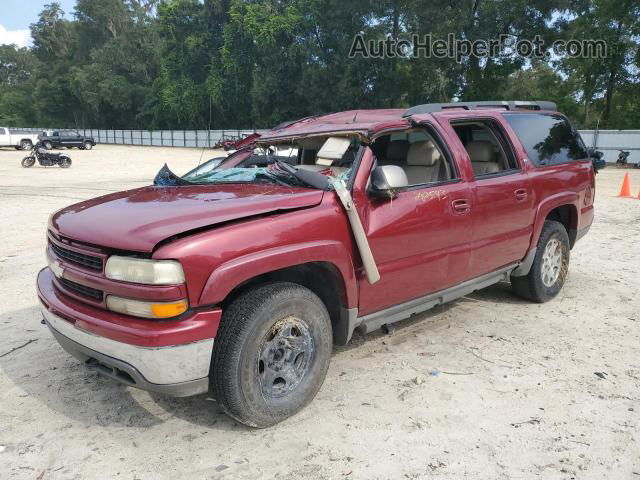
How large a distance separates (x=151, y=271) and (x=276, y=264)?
0.66 metres

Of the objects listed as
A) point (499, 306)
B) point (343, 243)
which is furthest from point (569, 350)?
point (343, 243)

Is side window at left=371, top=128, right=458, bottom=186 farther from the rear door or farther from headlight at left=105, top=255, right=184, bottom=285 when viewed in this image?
headlight at left=105, top=255, right=184, bottom=285

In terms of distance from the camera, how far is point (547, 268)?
515 cm

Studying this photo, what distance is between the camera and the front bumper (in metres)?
2.53

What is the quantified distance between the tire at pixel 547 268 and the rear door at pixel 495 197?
0.32 meters

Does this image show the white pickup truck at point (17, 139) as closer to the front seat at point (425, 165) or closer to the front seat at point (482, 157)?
the front seat at point (482, 157)

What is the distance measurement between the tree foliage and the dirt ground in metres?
34.3

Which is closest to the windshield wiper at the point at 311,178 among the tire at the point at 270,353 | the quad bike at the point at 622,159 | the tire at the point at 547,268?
the tire at the point at 270,353

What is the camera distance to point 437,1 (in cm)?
3528

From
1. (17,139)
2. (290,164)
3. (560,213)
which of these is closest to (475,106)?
(560,213)

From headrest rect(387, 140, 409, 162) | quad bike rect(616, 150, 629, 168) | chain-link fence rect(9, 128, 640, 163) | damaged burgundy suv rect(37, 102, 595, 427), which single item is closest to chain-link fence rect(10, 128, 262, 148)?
chain-link fence rect(9, 128, 640, 163)

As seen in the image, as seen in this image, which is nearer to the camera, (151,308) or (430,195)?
(151,308)

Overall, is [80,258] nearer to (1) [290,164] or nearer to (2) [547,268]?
(1) [290,164]

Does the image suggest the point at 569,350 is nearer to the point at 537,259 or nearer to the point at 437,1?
the point at 537,259
